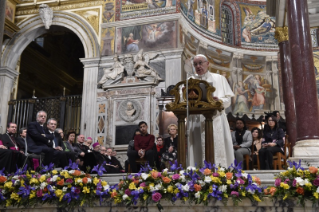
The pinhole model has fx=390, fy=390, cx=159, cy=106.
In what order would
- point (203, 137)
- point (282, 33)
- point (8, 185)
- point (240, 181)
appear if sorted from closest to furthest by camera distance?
point (240, 181), point (8, 185), point (203, 137), point (282, 33)

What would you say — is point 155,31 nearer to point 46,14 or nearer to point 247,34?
point 46,14

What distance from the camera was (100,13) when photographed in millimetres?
13703

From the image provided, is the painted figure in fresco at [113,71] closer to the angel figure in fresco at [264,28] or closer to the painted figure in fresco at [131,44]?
the painted figure in fresco at [131,44]

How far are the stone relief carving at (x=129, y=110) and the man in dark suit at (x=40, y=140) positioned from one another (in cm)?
517

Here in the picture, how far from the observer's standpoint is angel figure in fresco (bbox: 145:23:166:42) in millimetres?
12789

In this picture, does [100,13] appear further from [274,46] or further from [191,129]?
[191,129]

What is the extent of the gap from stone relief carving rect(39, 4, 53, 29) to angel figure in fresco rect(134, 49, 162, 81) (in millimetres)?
3890

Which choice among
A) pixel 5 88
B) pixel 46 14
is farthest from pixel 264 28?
pixel 5 88

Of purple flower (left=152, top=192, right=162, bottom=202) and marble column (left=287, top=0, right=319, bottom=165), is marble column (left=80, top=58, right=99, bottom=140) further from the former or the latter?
purple flower (left=152, top=192, right=162, bottom=202)

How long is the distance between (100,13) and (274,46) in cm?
736

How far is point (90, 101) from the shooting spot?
1271 cm

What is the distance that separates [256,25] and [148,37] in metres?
6.03

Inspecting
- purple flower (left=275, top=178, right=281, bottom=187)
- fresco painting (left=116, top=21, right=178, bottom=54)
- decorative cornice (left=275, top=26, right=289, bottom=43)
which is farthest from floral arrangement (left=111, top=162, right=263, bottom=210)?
fresco painting (left=116, top=21, right=178, bottom=54)

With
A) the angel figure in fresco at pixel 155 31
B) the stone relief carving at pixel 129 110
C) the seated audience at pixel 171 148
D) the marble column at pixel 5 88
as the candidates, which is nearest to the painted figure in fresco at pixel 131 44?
the angel figure in fresco at pixel 155 31
